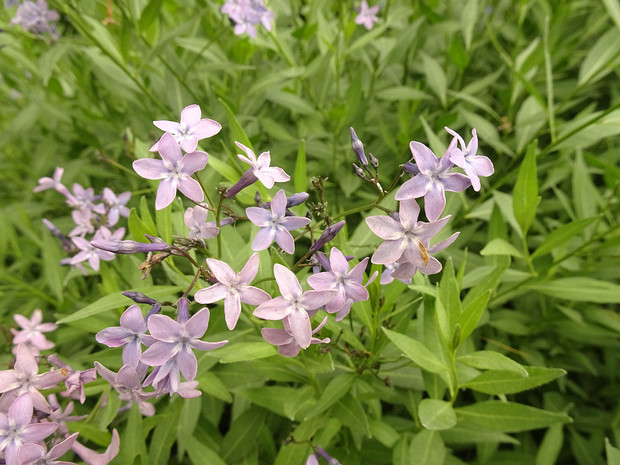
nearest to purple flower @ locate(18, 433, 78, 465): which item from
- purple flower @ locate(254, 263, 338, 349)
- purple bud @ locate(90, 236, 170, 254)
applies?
purple bud @ locate(90, 236, 170, 254)

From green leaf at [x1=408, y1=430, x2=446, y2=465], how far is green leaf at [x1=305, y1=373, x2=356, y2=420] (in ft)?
0.96

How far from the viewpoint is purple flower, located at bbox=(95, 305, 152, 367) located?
116 cm

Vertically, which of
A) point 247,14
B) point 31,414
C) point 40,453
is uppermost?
point 247,14

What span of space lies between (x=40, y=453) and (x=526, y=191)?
1.85m

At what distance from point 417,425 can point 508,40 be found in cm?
301

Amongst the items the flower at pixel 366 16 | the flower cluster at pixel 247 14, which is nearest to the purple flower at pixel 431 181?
the flower cluster at pixel 247 14

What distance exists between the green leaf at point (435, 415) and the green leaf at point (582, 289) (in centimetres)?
86

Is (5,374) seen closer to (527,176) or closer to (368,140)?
(527,176)

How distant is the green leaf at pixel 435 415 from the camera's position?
4.51ft

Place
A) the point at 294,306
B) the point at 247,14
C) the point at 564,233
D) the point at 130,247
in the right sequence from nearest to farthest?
the point at 294,306, the point at 130,247, the point at 564,233, the point at 247,14

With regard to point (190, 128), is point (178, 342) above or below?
below

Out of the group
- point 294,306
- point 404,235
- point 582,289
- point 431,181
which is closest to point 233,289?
point 294,306

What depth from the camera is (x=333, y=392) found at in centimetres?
156

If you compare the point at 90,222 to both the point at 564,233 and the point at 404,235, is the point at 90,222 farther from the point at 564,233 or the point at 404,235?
the point at 564,233
